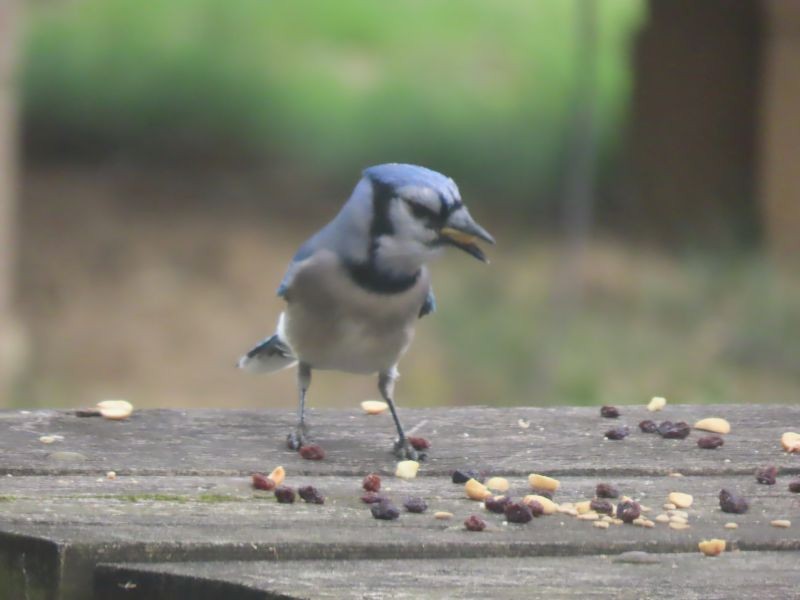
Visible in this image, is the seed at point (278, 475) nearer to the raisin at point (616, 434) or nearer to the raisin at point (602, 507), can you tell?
the raisin at point (602, 507)

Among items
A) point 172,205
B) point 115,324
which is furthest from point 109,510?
point 172,205

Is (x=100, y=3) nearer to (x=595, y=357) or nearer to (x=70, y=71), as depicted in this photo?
(x=70, y=71)

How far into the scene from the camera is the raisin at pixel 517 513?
7.41 ft

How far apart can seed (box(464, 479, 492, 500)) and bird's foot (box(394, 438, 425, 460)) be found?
0.24 m

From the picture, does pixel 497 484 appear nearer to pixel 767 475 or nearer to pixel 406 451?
pixel 406 451

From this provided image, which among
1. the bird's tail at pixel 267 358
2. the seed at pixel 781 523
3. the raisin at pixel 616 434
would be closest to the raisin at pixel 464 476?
the raisin at pixel 616 434

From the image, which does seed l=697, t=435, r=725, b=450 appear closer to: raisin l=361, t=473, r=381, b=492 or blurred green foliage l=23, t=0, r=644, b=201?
raisin l=361, t=473, r=381, b=492

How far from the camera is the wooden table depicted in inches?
77.9

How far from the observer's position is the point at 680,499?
2.40 metres

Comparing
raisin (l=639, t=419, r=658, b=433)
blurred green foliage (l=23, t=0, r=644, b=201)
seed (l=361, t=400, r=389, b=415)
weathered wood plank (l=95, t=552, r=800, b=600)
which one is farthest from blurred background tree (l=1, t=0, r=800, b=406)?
weathered wood plank (l=95, t=552, r=800, b=600)

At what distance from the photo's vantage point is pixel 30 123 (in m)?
8.77

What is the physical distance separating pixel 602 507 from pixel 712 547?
235mm

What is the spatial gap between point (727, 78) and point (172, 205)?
110 inches

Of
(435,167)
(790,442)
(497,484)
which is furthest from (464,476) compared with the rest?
(435,167)
